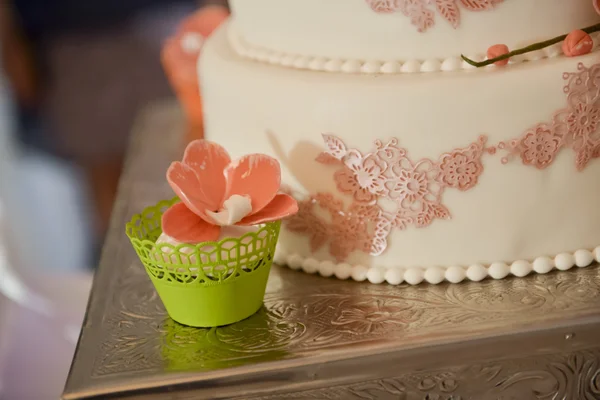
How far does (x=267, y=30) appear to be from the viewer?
4.68 feet

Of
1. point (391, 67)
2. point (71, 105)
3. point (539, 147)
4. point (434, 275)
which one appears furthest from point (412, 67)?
point (71, 105)

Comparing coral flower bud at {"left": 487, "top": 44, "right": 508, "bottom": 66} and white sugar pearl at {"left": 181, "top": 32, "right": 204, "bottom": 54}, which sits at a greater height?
coral flower bud at {"left": 487, "top": 44, "right": 508, "bottom": 66}

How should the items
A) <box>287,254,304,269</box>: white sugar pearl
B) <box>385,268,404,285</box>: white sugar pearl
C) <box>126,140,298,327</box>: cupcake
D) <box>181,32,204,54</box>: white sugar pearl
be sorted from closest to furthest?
<box>126,140,298,327</box>: cupcake → <box>385,268,404,285</box>: white sugar pearl → <box>287,254,304,269</box>: white sugar pearl → <box>181,32,204,54</box>: white sugar pearl

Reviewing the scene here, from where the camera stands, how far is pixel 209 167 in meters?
1.34

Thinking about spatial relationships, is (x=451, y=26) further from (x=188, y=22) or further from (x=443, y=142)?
(x=188, y=22)

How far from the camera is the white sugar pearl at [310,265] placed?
142 cm

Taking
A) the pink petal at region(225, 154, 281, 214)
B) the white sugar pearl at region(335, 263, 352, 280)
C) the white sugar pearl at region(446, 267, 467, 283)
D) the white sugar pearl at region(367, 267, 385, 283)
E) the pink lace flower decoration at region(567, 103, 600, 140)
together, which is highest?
the pink lace flower decoration at region(567, 103, 600, 140)

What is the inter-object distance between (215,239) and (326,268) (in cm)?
25

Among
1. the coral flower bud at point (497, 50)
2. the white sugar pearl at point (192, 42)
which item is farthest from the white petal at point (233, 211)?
the white sugar pearl at point (192, 42)

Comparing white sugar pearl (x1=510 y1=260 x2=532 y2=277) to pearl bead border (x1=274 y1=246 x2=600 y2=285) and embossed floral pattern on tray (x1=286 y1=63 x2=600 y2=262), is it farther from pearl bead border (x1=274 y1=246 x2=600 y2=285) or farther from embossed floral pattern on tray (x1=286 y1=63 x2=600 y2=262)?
embossed floral pattern on tray (x1=286 y1=63 x2=600 y2=262)

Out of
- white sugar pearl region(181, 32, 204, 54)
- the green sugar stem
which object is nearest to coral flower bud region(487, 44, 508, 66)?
the green sugar stem

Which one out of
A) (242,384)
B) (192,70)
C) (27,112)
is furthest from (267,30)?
(27,112)

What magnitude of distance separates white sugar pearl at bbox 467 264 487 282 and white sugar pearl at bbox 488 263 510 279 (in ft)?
0.04

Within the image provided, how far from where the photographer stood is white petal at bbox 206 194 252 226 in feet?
4.12
